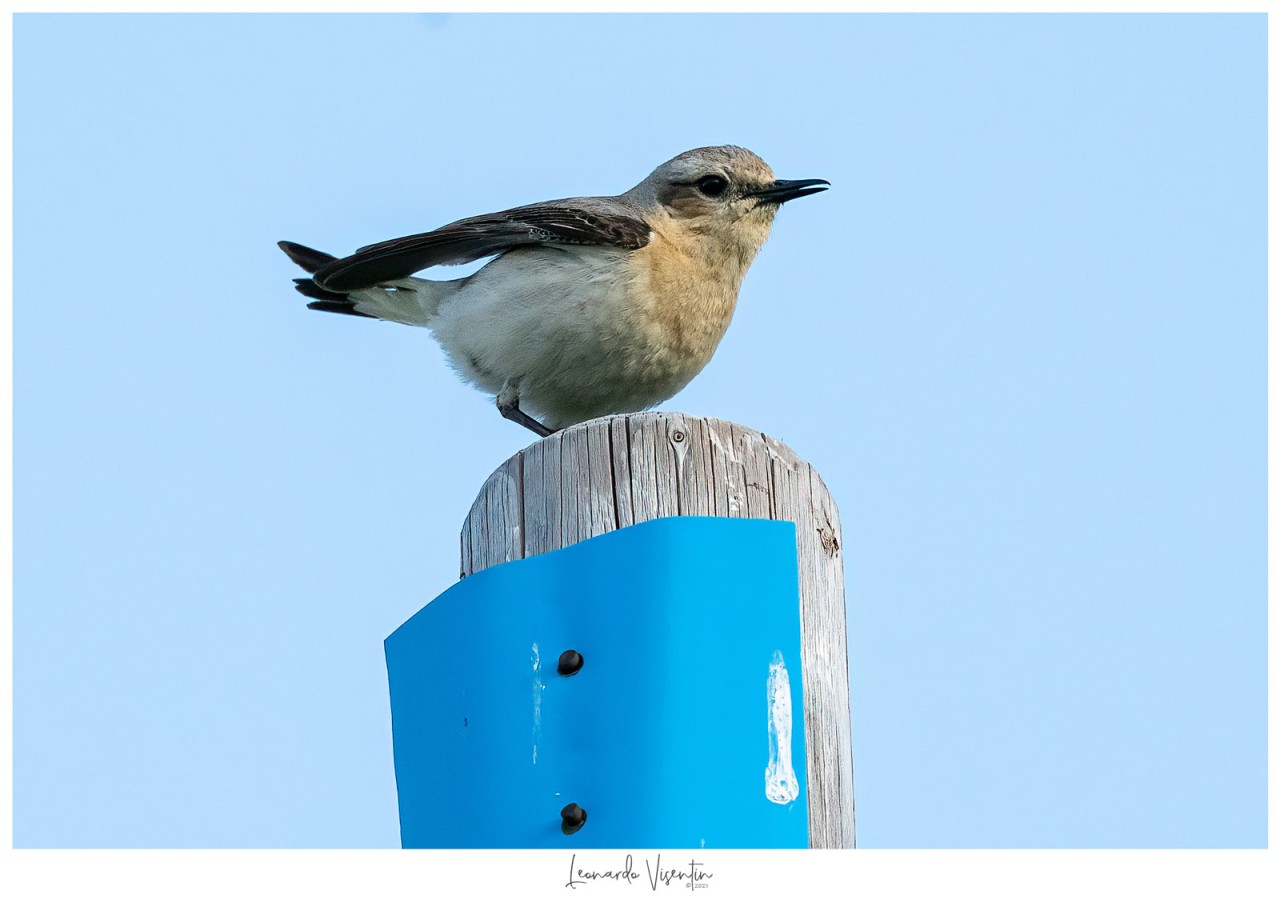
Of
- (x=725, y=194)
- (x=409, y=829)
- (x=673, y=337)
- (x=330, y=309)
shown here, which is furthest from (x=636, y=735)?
(x=330, y=309)

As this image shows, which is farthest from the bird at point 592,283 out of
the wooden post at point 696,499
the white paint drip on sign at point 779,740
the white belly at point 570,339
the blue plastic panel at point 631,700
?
the white paint drip on sign at point 779,740

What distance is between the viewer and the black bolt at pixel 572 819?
4.31m

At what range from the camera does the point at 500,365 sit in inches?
293

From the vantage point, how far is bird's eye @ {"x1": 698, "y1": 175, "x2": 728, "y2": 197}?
816 cm

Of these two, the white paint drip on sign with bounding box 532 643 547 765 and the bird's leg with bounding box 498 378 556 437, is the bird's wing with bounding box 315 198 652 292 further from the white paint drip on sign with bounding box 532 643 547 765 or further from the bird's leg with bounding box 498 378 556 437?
the white paint drip on sign with bounding box 532 643 547 765

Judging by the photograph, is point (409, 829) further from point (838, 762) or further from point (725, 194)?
point (725, 194)

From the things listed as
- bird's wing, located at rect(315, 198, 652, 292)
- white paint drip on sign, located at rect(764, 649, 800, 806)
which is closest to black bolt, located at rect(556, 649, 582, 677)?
white paint drip on sign, located at rect(764, 649, 800, 806)

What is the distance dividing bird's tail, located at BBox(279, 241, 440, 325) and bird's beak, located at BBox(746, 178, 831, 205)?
184cm

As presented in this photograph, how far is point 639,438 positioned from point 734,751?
107cm

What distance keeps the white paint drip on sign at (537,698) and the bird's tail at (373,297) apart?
4.07m

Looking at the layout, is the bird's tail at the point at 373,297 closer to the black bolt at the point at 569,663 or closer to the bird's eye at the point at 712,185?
the bird's eye at the point at 712,185
